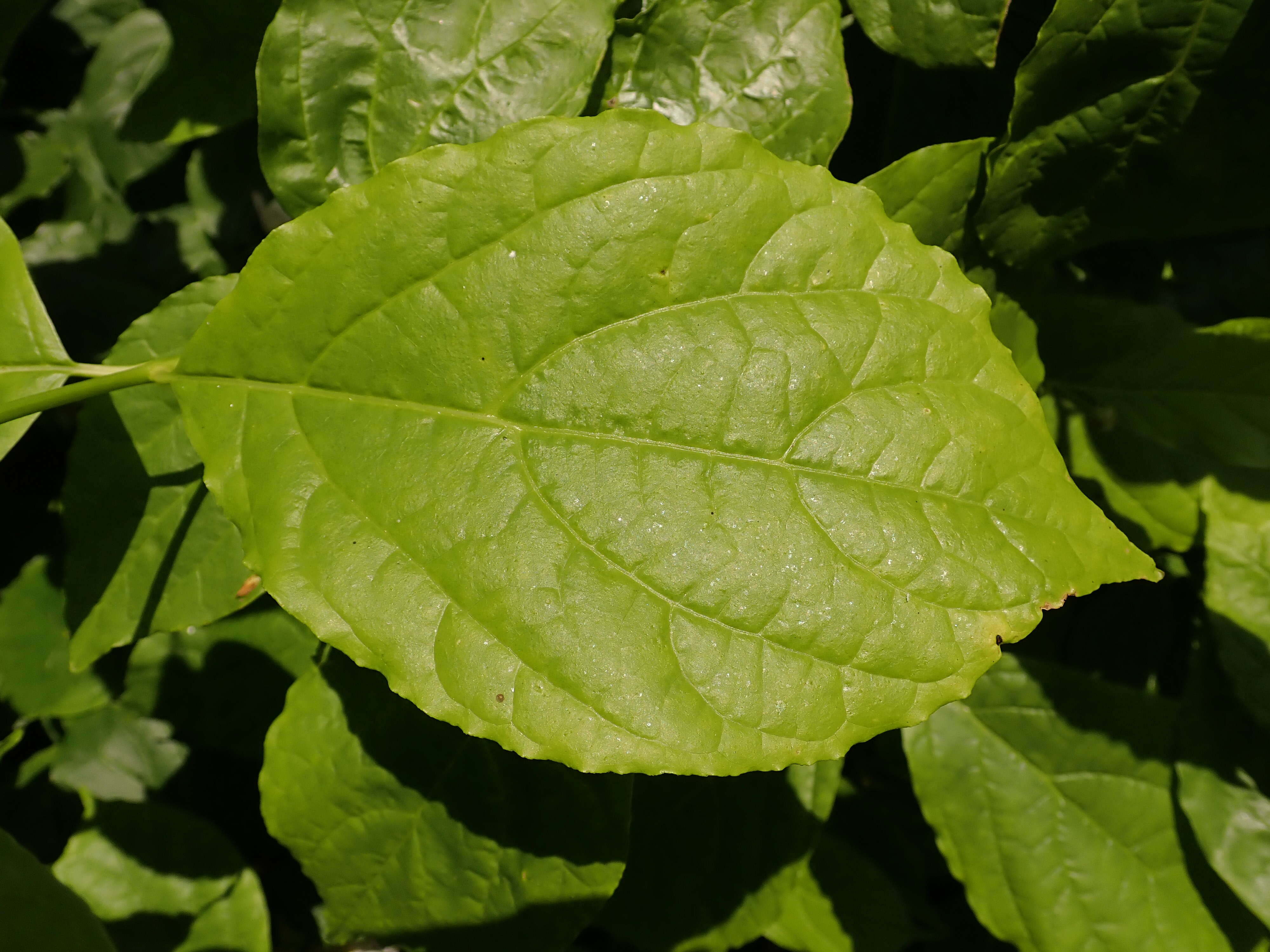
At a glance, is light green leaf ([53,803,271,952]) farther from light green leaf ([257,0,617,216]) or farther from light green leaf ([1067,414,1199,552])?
light green leaf ([1067,414,1199,552])

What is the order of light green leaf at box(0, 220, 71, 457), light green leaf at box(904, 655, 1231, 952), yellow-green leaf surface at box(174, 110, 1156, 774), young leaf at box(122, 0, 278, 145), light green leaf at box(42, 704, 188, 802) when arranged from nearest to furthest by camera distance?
yellow-green leaf surface at box(174, 110, 1156, 774) → light green leaf at box(0, 220, 71, 457) → young leaf at box(122, 0, 278, 145) → light green leaf at box(904, 655, 1231, 952) → light green leaf at box(42, 704, 188, 802)

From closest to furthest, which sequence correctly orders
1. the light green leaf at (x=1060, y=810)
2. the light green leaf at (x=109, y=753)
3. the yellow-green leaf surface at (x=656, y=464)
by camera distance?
the yellow-green leaf surface at (x=656, y=464)
the light green leaf at (x=1060, y=810)
the light green leaf at (x=109, y=753)

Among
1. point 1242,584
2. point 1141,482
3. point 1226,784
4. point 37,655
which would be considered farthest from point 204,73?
point 1226,784

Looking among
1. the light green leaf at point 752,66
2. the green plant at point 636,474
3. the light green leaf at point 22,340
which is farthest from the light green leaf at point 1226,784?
the light green leaf at point 22,340

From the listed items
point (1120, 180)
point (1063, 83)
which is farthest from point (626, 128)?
point (1120, 180)

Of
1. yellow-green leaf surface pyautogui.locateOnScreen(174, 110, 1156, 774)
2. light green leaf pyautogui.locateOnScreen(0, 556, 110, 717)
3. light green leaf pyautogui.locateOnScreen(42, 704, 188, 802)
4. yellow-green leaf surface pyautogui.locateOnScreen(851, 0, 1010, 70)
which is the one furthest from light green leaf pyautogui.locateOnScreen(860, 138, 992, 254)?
light green leaf pyautogui.locateOnScreen(42, 704, 188, 802)

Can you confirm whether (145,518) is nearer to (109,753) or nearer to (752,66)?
(109,753)

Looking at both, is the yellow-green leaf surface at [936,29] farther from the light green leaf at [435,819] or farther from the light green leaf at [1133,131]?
the light green leaf at [435,819]
